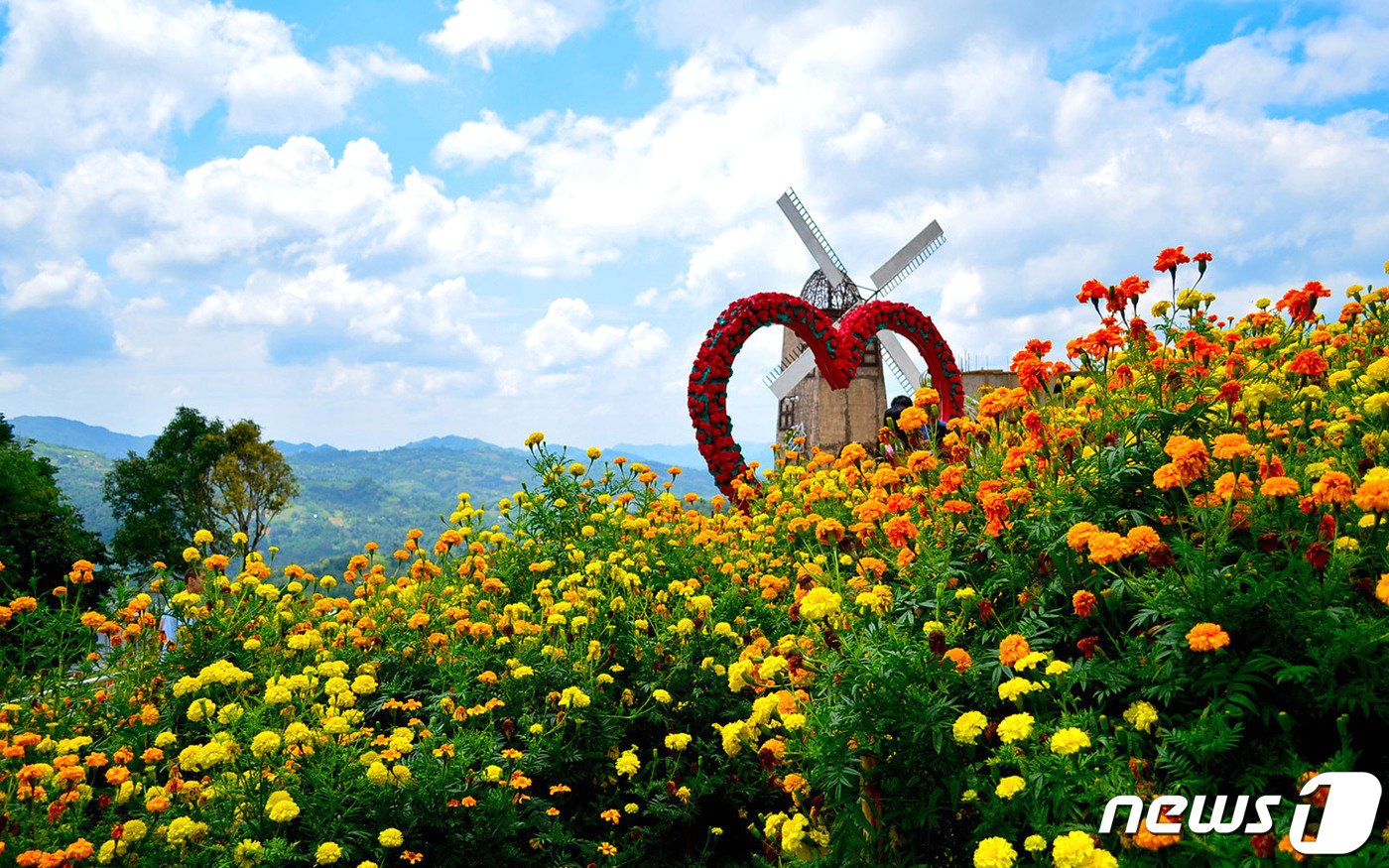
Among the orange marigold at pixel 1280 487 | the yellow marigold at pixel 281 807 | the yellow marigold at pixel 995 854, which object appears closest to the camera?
the yellow marigold at pixel 995 854

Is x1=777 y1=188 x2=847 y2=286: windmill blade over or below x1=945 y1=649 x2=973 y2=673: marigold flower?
over

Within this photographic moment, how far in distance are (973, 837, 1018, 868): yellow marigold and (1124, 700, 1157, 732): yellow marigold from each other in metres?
0.50

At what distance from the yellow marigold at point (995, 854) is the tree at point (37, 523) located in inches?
746

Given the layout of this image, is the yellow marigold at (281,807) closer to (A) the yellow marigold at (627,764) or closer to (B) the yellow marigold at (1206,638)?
(A) the yellow marigold at (627,764)

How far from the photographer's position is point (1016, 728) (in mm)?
2311

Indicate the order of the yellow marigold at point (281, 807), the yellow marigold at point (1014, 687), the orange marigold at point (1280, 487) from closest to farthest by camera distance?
the yellow marigold at point (1014, 687), the orange marigold at point (1280, 487), the yellow marigold at point (281, 807)

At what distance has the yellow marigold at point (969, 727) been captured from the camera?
2416mm

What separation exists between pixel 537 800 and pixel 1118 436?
2757 millimetres

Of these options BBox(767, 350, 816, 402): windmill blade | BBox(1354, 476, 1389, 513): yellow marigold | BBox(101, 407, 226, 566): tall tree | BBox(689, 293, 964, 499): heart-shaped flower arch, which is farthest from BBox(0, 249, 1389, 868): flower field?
BBox(101, 407, 226, 566): tall tree

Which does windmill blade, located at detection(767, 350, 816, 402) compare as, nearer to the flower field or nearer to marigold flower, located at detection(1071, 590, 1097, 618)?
the flower field

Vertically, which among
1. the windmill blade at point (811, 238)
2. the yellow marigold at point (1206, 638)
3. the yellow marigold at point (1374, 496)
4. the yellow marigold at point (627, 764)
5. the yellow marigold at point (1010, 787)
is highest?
the windmill blade at point (811, 238)

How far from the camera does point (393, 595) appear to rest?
559 cm

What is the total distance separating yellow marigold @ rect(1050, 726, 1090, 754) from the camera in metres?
2.24

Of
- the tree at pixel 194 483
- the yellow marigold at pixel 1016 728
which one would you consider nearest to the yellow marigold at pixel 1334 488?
the yellow marigold at pixel 1016 728
